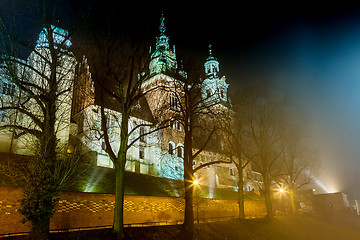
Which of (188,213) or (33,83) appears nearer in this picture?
(33,83)

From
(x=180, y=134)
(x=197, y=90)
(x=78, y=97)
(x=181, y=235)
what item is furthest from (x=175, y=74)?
(x=180, y=134)

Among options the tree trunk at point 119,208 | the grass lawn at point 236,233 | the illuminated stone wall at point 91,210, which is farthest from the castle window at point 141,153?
the tree trunk at point 119,208

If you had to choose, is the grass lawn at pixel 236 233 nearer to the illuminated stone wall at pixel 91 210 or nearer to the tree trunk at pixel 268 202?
the tree trunk at pixel 268 202

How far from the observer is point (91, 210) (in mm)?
15977

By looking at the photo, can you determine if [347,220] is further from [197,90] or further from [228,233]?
[197,90]

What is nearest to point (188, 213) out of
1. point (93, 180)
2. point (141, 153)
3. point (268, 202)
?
point (93, 180)

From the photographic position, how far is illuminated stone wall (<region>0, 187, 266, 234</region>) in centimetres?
1298

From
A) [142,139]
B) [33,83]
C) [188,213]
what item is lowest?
[188,213]

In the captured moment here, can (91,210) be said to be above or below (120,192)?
below

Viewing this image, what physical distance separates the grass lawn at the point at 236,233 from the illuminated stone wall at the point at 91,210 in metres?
3.38

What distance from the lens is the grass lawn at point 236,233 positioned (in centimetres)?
1170

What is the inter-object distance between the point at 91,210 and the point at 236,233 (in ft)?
29.6

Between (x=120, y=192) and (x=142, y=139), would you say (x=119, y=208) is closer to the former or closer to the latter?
(x=120, y=192)

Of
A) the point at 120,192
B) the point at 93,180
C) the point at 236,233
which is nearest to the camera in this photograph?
the point at 120,192
